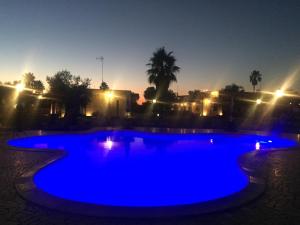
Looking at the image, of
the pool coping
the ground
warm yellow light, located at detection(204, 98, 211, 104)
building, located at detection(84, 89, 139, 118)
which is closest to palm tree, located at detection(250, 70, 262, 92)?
warm yellow light, located at detection(204, 98, 211, 104)

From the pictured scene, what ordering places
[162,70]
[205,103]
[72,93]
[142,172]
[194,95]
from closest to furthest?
[142,172] → [72,93] → [162,70] → [205,103] → [194,95]

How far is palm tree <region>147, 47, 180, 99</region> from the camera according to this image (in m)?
35.1

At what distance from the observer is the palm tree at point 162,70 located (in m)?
35.1

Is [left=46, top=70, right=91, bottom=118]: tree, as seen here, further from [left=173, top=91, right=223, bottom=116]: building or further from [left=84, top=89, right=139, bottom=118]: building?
[left=173, top=91, right=223, bottom=116]: building

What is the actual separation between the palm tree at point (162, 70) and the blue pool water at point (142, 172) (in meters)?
17.5

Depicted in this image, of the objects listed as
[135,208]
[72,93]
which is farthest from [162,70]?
[135,208]

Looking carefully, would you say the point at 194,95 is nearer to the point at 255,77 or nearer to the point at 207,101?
the point at 207,101

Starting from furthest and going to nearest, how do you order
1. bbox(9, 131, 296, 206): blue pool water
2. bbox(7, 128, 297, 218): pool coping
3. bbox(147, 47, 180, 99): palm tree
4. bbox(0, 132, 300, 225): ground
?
bbox(147, 47, 180, 99): palm tree
bbox(9, 131, 296, 206): blue pool water
bbox(7, 128, 297, 218): pool coping
bbox(0, 132, 300, 225): ground

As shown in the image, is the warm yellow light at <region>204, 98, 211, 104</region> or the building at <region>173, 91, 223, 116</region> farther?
the warm yellow light at <region>204, 98, 211, 104</region>

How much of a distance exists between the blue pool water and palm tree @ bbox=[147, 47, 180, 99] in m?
17.5

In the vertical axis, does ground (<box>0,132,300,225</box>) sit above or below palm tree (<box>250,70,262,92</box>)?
below

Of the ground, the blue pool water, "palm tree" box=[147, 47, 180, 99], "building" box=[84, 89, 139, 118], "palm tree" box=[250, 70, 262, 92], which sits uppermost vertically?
"palm tree" box=[250, 70, 262, 92]

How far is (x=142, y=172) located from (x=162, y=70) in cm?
2625

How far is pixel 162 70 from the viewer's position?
116 ft
